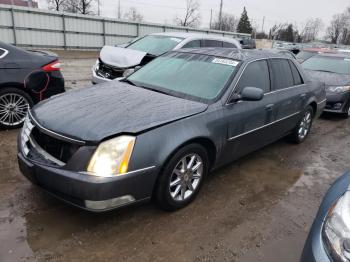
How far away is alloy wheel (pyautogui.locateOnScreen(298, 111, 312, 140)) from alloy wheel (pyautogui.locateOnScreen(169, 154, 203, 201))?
289 cm

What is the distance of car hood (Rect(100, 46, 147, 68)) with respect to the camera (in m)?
7.05

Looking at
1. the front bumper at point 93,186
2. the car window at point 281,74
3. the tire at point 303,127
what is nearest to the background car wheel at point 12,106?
the front bumper at point 93,186

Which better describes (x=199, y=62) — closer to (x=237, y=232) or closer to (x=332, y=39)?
(x=237, y=232)

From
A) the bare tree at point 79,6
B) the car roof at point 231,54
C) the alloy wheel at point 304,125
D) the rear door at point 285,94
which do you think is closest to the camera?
the car roof at point 231,54

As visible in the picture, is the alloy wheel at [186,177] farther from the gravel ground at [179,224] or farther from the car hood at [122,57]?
the car hood at [122,57]

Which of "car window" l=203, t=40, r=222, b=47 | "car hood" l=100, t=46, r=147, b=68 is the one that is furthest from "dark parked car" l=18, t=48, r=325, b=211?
"car window" l=203, t=40, r=222, b=47

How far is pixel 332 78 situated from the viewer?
316 inches

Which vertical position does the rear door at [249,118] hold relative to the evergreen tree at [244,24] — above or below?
below

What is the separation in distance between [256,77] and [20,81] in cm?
372

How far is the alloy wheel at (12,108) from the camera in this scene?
505cm

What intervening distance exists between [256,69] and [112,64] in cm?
390

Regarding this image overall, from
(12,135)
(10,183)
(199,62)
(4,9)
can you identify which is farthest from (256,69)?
(4,9)

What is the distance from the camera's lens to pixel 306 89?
530cm

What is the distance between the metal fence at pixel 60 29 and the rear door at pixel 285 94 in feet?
58.2
